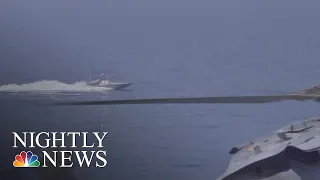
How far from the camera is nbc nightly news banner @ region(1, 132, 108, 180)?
288 centimetres

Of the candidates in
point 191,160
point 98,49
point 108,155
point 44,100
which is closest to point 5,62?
point 44,100

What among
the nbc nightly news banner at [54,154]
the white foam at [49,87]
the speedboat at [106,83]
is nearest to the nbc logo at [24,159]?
the nbc nightly news banner at [54,154]

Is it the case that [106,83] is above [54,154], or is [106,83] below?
above

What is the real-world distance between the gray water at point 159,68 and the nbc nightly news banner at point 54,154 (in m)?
0.03

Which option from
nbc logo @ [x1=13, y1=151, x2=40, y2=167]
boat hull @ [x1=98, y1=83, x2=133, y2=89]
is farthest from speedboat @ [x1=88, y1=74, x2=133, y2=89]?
nbc logo @ [x1=13, y1=151, x2=40, y2=167]

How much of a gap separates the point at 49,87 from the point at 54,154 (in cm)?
36

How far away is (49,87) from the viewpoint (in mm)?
2873

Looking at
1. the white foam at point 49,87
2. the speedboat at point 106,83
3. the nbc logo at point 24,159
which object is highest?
the speedboat at point 106,83

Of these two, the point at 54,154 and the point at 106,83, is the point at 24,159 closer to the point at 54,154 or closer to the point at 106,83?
the point at 54,154

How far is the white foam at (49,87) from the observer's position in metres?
2.86

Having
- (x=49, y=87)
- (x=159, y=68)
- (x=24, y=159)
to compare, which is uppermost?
(x=159, y=68)

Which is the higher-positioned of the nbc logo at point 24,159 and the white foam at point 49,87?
the white foam at point 49,87

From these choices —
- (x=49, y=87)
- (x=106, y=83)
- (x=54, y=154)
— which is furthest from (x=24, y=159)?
(x=106, y=83)

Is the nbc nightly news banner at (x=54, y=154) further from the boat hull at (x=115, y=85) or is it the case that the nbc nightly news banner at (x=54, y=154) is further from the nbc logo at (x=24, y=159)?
the boat hull at (x=115, y=85)
